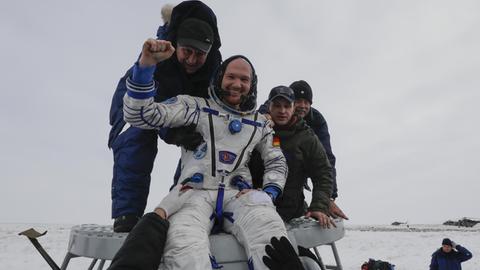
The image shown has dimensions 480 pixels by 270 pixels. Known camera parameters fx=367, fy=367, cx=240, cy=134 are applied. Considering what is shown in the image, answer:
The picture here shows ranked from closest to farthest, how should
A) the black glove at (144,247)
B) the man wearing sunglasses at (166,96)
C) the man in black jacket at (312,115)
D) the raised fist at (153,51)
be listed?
1. the black glove at (144,247)
2. the raised fist at (153,51)
3. the man wearing sunglasses at (166,96)
4. the man in black jacket at (312,115)

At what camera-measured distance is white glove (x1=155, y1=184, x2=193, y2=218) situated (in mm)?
1716

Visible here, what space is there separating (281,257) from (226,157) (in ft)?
2.28

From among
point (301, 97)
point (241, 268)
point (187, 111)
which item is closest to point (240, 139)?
point (187, 111)

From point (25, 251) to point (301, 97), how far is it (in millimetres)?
11061

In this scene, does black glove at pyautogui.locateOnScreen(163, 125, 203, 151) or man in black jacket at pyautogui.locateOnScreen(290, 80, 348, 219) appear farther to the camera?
man in black jacket at pyautogui.locateOnScreen(290, 80, 348, 219)

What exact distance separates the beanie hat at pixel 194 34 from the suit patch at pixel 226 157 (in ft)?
2.25

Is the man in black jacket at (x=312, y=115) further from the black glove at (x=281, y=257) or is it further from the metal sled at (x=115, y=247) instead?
the black glove at (x=281, y=257)

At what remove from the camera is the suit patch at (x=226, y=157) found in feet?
6.64

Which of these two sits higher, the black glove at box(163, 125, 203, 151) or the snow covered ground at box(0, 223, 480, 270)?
the black glove at box(163, 125, 203, 151)

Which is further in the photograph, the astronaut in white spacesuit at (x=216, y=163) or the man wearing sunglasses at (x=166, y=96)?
the man wearing sunglasses at (x=166, y=96)

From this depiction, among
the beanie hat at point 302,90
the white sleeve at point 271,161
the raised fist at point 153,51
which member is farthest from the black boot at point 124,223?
the beanie hat at point 302,90

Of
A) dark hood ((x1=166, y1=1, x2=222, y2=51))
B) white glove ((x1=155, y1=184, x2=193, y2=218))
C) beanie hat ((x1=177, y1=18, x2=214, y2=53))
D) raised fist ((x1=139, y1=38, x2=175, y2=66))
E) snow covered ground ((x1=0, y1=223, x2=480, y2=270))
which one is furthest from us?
snow covered ground ((x1=0, y1=223, x2=480, y2=270))

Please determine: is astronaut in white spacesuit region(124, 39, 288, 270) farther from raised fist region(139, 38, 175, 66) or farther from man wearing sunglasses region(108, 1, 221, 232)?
man wearing sunglasses region(108, 1, 221, 232)

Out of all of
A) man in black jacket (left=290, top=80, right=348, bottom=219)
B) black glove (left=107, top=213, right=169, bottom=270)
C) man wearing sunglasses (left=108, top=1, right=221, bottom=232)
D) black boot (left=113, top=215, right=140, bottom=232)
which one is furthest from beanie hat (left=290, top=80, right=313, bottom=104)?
black glove (left=107, top=213, right=169, bottom=270)
